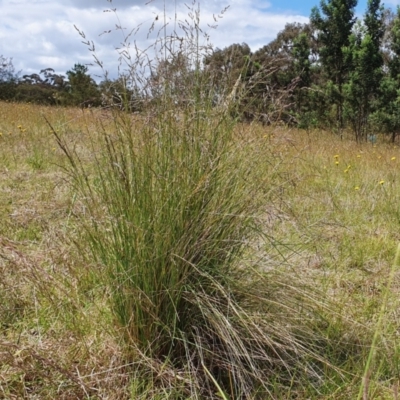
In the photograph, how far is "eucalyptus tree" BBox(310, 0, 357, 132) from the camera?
12164mm

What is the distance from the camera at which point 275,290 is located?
1594 mm

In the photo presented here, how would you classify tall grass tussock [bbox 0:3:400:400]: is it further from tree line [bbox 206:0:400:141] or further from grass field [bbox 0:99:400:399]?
tree line [bbox 206:0:400:141]

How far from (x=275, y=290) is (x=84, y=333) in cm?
69

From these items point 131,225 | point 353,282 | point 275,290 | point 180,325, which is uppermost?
point 131,225

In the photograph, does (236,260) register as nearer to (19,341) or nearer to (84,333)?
(84,333)

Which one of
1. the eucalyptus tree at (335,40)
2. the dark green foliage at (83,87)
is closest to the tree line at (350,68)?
the eucalyptus tree at (335,40)

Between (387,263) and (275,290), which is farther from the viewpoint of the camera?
(387,263)

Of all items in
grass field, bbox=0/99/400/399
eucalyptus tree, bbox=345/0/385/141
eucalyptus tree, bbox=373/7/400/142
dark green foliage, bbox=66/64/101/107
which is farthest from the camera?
eucalyptus tree, bbox=373/7/400/142

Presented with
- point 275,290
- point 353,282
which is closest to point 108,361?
point 275,290

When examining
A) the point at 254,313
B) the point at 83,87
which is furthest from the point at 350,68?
the point at 254,313

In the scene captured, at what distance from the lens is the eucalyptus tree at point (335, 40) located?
1216cm

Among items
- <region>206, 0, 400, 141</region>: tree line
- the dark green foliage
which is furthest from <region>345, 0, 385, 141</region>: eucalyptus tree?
the dark green foliage

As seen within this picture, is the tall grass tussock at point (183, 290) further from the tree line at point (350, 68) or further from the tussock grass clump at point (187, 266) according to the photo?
the tree line at point (350, 68)

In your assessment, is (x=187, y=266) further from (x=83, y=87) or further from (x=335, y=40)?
(x=335, y=40)
